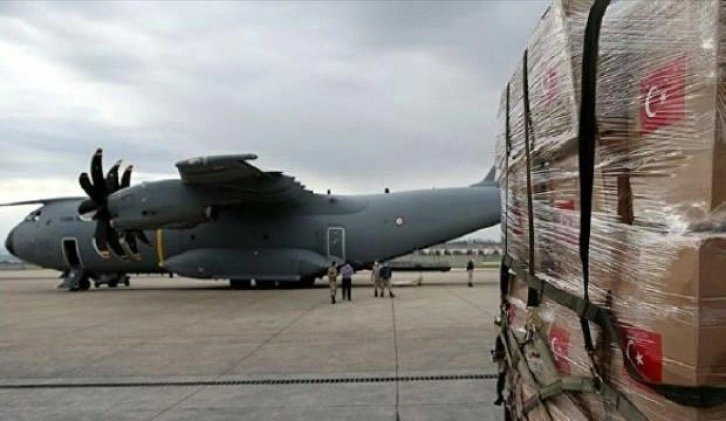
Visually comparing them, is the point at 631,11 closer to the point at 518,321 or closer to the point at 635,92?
the point at 635,92

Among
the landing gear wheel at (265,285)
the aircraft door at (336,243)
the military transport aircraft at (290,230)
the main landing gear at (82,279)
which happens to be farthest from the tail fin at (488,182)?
the main landing gear at (82,279)

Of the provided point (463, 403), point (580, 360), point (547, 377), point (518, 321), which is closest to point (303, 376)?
point (463, 403)

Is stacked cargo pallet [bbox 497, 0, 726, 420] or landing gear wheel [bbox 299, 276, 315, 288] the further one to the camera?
landing gear wheel [bbox 299, 276, 315, 288]

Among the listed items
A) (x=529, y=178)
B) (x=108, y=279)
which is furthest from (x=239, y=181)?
(x=529, y=178)

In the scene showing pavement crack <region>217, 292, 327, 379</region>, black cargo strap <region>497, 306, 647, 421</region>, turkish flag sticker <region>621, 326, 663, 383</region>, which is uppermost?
turkish flag sticker <region>621, 326, 663, 383</region>

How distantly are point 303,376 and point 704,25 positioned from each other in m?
6.29

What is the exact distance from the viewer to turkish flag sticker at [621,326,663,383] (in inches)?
72.9

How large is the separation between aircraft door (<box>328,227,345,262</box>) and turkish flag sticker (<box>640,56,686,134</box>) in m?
19.4

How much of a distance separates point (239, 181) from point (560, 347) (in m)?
16.8

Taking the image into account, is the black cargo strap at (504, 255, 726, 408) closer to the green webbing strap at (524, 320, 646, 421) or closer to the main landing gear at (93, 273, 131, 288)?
the green webbing strap at (524, 320, 646, 421)

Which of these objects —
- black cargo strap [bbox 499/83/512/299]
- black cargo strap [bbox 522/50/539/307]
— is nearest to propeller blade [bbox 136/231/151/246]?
black cargo strap [bbox 499/83/512/299]

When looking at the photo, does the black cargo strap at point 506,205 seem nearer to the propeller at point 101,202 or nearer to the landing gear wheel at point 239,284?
the propeller at point 101,202

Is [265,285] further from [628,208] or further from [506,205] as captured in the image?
[628,208]

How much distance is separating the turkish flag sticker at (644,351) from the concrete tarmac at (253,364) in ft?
11.9
